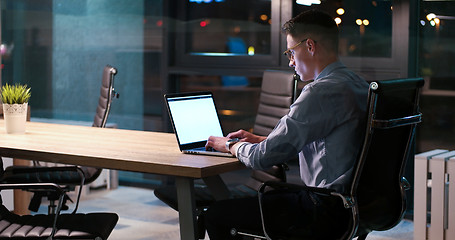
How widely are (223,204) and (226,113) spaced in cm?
331

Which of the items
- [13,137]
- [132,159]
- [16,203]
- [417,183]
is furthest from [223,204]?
[16,203]

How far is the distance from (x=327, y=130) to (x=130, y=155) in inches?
40.1

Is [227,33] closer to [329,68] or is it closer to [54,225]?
[329,68]

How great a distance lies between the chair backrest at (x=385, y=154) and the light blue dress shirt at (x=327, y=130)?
0.09m

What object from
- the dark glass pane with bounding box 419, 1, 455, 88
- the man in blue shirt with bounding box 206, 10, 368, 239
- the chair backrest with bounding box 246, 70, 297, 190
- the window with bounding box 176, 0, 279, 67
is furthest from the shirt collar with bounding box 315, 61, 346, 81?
the window with bounding box 176, 0, 279, 67

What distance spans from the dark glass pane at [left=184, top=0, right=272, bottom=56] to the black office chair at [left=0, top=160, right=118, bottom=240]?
332 cm

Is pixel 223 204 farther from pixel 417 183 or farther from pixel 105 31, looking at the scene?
pixel 105 31

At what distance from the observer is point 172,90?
22.3 feet

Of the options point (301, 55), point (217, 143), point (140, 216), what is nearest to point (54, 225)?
point (217, 143)

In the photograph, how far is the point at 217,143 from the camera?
345 cm

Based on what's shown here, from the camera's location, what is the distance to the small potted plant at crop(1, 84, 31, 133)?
4.20 m

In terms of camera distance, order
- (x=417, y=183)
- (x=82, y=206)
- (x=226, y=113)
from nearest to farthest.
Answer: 1. (x=417, y=183)
2. (x=82, y=206)
3. (x=226, y=113)

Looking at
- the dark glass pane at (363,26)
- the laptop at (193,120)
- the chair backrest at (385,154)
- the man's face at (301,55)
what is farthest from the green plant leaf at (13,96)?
the dark glass pane at (363,26)

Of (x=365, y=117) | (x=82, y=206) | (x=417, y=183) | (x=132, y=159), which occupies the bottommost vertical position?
(x=82, y=206)
